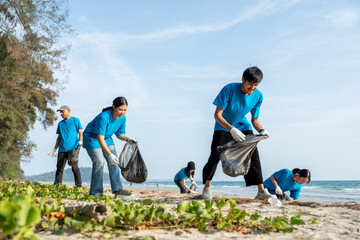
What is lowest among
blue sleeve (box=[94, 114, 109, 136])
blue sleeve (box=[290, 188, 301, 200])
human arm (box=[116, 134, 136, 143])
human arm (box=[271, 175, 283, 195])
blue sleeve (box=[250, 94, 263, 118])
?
blue sleeve (box=[290, 188, 301, 200])

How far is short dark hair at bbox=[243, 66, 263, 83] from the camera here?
454 cm

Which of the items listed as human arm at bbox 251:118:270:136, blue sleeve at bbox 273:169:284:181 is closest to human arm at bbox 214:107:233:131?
human arm at bbox 251:118:270:136

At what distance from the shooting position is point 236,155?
4605 mm

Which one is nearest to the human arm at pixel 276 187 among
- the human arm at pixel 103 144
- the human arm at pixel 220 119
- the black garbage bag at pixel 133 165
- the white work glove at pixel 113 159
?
the human arm at pixel 220 119

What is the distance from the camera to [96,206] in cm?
257

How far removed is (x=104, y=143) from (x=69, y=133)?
3038 mm

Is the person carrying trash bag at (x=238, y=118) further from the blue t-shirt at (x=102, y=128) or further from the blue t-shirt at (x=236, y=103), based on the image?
the blue t-shirt at (x=102, y=128)

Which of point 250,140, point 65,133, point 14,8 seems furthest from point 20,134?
point 250,140

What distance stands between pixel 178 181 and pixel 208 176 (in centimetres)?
402

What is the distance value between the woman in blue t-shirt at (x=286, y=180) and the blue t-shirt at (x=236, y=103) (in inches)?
65.9

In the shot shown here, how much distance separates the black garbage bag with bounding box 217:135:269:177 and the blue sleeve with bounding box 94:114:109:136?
1.73 metres

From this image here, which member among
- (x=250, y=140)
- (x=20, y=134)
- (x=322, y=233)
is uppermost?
(x=20, y=134)

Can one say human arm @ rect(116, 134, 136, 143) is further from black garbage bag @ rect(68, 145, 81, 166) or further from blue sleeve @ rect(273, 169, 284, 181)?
blue sleeve @ rect(273, 169, 284, 181)

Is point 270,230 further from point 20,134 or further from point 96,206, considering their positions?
point 20,134
